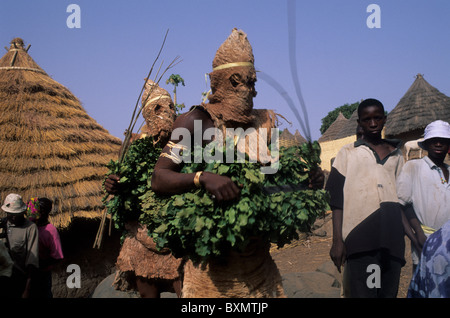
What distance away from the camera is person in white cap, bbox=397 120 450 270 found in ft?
12.5

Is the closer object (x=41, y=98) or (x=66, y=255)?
(x=66, y=255)

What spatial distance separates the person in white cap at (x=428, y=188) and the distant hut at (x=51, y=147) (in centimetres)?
573

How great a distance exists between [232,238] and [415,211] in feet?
8.68

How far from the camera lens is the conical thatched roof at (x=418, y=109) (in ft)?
41.8

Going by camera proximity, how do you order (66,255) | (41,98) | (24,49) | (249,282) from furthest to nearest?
(24,49) → (41,98) → (66,255) → (249,282)

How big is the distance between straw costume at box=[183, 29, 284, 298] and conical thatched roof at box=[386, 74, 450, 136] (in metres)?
11.3

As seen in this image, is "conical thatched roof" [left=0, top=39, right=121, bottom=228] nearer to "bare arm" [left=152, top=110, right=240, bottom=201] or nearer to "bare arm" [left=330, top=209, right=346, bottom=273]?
"bare arm" [left=330, top=209, right=346, bottom=273]

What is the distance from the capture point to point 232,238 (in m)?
2.05

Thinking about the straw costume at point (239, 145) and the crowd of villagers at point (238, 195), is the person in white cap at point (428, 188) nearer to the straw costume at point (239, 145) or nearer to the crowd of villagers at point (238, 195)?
the crowd of villagers at point (238, 195)

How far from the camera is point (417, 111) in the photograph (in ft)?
43.2

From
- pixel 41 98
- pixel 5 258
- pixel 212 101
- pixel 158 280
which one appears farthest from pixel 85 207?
pixel 212 101
